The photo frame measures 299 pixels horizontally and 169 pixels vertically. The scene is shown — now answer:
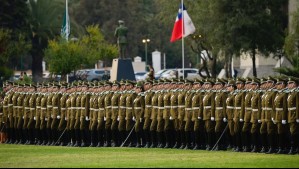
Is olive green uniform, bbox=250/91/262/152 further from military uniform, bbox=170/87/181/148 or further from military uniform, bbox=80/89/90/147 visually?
military uniform, bbox=80/89/90/147

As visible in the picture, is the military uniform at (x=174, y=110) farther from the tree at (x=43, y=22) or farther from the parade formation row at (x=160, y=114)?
the tree at (x=43, y=22)

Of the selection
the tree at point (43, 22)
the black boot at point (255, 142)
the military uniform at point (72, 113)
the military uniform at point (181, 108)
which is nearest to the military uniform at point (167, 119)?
the military uniform at point (181, 108)

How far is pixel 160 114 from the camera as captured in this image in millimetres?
33125

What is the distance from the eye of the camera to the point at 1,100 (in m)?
41.0

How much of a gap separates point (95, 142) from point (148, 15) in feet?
274

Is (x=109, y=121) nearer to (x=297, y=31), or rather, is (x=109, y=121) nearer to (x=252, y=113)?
(x=252, y=113)

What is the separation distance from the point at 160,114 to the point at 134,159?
20.4 ft

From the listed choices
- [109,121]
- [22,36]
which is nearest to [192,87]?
[109,121]

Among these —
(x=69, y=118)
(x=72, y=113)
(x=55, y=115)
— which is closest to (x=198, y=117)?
(x=72, y=113)

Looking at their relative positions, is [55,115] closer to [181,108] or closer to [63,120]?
[63,120]

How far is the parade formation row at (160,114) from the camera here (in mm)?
29609

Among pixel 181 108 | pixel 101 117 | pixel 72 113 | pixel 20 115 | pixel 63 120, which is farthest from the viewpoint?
pixel 20 115

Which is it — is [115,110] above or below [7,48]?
below

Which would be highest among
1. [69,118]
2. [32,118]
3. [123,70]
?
[123,70]
